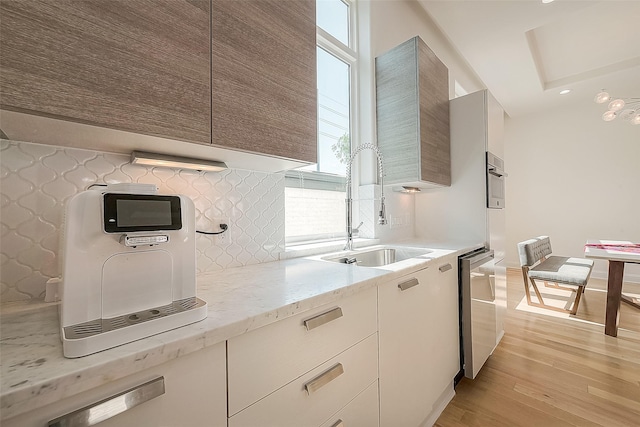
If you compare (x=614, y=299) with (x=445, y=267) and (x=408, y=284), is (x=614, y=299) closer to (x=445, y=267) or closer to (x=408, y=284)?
(x=445, y=267)

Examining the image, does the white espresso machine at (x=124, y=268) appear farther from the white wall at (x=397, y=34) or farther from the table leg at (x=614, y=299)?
the table leg at (x=614, y=299)

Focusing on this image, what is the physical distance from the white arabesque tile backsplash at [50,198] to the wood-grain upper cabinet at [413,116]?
52.5 inches

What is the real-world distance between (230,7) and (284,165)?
59cm

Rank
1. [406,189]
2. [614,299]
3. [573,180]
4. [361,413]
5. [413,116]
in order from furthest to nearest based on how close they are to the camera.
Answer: [573,180]
[614,299]
[406,189]
[413,116]
[361,413]

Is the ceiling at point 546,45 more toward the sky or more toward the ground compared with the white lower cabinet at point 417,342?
more toward the sky

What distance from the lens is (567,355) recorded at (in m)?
2.07

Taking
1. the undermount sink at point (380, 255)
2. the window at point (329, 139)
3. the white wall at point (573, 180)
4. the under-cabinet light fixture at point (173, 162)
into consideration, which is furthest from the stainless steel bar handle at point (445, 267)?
the white wall at point (573, 180)

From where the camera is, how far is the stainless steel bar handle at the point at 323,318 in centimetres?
→ 76

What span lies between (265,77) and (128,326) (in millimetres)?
882

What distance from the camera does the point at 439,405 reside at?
1.52m

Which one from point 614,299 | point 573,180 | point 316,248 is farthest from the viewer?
point 573,180

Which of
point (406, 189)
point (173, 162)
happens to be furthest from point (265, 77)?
point (406, 189)

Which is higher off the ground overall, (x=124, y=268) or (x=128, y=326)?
(x=124, y=268)

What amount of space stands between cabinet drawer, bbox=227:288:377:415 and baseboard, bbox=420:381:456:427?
90 cm
